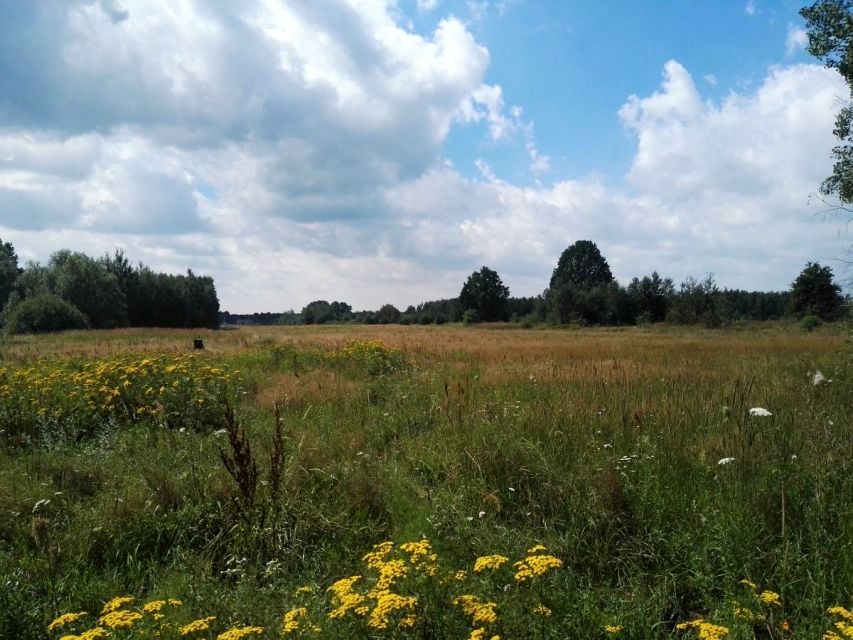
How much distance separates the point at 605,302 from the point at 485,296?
2504 centimetres

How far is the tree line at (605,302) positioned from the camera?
53719mm

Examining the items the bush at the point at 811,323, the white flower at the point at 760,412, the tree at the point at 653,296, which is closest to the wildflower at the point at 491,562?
the white flower at the point at 760,412

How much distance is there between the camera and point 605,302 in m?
72.4

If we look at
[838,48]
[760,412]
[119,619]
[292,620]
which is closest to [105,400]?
[119,619]

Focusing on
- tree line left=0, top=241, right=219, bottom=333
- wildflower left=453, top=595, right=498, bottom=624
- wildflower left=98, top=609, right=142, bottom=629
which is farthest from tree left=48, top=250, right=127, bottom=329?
wildflower left=453, top=595, right=498, bottom=624

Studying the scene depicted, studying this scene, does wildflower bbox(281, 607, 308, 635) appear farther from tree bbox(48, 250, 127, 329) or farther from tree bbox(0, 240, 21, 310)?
tree bbox(0, 240, 21, 310)

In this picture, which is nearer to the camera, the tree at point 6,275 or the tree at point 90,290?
the tree at point 90,290

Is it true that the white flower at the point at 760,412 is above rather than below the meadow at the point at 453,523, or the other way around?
above

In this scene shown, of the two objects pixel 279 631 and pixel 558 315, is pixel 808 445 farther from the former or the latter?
pixel 558 315

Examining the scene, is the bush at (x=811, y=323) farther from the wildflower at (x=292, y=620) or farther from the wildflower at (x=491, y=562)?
the wildflower at (x=292, y=620)

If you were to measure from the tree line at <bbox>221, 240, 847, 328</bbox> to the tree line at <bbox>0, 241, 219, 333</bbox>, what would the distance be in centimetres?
3870

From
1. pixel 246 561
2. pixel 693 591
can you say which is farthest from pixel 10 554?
pixel 693 591

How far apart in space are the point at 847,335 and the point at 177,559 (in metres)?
11.4

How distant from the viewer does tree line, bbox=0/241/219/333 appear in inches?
1790
